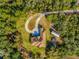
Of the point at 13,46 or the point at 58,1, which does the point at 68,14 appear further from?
the point at 13,46

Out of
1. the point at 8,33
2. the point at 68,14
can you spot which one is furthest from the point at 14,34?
the point at 68,14

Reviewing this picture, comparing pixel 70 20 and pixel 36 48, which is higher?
pixel 70 20

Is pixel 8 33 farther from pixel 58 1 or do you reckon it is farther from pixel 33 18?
pixel 58 1

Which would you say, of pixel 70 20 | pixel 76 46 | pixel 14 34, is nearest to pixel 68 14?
pixel 70 20

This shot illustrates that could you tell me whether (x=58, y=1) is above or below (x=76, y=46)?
above
